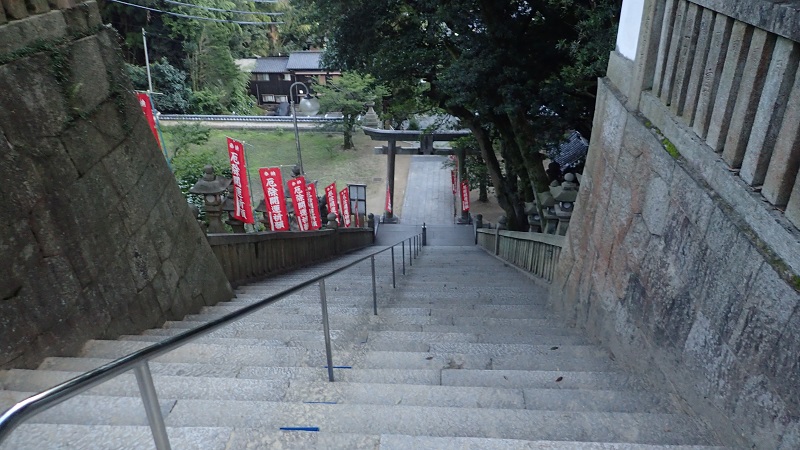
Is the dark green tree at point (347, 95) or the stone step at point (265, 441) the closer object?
the stone step at point (265, 441)

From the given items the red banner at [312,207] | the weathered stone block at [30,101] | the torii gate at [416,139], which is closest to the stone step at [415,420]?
the weathered stone block at [30,101]

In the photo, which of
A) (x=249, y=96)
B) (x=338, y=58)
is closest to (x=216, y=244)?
(x=338, y=58)

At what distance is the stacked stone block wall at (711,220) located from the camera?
176 cm

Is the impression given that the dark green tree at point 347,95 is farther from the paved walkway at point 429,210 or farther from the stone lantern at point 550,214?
the stone lantern at point 550,214

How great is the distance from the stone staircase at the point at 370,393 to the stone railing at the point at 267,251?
3.89 feet

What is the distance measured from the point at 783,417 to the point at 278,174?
9159 mm

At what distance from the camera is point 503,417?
6.77ft

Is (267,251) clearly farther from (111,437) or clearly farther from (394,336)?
(111,437)

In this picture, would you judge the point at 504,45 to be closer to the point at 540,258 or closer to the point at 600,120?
the point at 540,258

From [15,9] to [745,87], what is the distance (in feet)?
11.5

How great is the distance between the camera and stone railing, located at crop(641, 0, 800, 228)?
1.79 meters

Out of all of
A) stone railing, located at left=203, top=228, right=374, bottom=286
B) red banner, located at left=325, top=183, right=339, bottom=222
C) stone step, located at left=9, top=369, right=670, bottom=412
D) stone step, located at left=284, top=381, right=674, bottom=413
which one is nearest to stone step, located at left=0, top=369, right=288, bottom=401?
stone step, located at left=9, top=369, right=670, bottom=412

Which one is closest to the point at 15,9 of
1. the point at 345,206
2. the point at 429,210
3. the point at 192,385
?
the point at 192,385

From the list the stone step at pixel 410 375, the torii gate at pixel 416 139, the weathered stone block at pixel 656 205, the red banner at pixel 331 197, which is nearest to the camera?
the stone step at pixel 410 375
